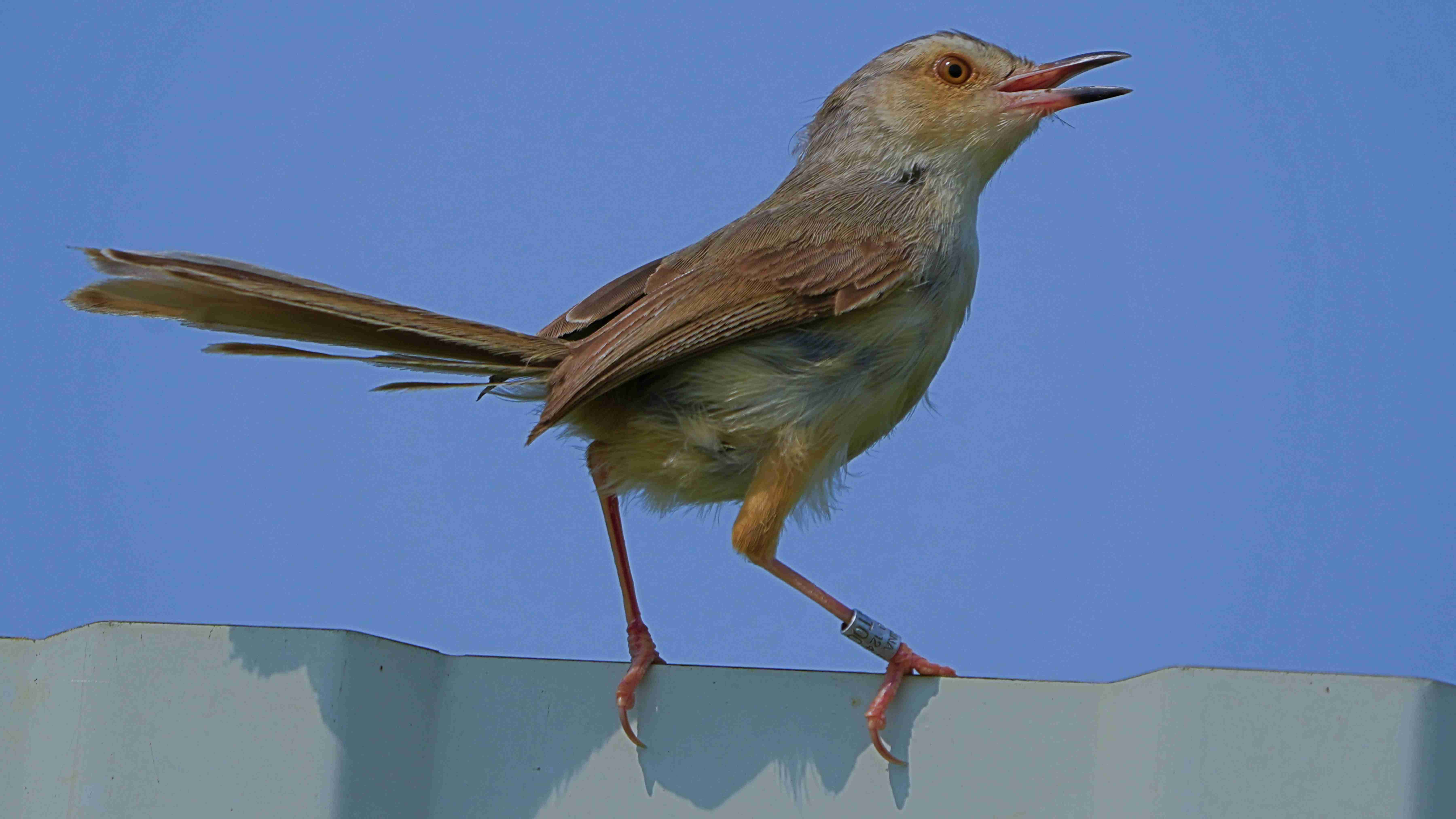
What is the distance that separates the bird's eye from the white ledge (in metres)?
2.61

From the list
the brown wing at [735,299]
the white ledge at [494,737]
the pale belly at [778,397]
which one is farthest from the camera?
the pale belly at [778,397]

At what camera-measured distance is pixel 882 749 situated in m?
3.09

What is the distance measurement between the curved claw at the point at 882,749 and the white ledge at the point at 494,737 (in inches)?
1.0

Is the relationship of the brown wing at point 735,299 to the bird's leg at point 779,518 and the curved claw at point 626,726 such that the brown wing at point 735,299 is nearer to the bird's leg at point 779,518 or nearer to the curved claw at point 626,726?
the bird's leg at point 779,518

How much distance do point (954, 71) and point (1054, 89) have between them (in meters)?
0.36

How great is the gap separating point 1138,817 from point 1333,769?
0.36m

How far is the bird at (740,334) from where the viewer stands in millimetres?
4016

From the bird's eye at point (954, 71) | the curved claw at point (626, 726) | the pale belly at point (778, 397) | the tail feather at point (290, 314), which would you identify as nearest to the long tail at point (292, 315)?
the tail feather at point (290, 314)

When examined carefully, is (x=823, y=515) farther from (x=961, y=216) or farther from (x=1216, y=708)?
(x=1216, y=708)

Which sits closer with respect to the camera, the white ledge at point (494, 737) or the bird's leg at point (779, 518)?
the white ledge at point (494, 737)

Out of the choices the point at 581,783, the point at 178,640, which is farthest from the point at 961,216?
the point at 178,640

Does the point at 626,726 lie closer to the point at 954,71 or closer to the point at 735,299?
the point at 735,299

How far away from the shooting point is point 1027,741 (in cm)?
295

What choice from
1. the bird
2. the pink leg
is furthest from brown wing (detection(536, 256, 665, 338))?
the pink leg
